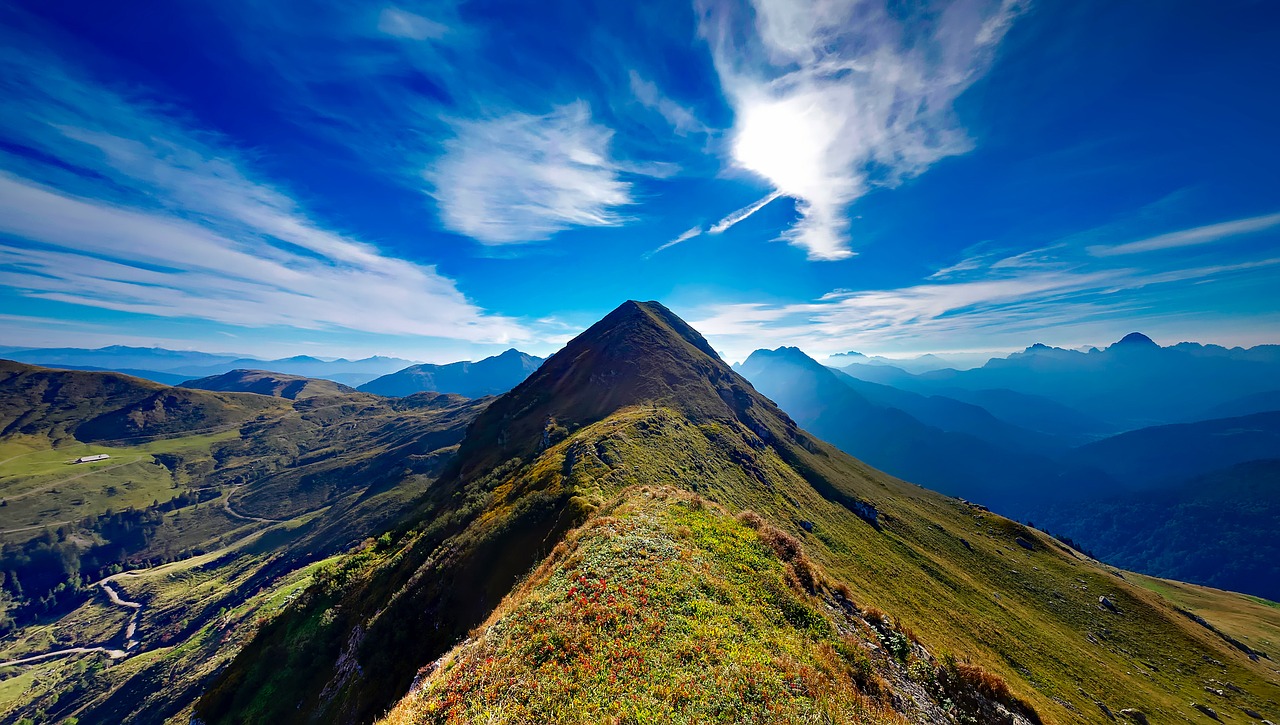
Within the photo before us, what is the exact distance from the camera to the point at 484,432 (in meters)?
124

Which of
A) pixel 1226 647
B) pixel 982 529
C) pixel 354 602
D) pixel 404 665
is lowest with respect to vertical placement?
pixel 1226 647

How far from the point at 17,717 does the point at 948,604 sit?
32493 centimetres

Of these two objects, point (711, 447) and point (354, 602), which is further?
Result: point (711, 447)


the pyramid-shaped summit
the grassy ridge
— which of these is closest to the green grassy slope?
the grassy ridge

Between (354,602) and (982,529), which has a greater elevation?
(354,602)

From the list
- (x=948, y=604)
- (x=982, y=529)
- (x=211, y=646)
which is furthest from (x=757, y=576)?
(x=211, y=646)

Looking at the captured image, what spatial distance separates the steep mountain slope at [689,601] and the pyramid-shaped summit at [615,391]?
1.31 meters

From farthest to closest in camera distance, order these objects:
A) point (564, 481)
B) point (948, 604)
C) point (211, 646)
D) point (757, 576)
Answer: point (211, 646)
point (948, 604)
point (564, 481)
point (757, 576)

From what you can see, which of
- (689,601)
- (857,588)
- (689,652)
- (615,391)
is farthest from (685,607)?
(615,391)

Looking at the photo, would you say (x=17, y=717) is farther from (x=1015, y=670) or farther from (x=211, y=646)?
(x=1015, y=670)

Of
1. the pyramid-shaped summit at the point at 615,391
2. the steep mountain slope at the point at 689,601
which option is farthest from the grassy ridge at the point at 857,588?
the pyramid-shaped summit at the point at 615,391

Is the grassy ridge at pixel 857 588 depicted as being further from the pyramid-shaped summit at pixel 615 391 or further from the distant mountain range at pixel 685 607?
the pyramid-shaped summit at pixel 615 391

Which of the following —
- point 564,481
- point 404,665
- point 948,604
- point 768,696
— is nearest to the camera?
Answer: point 768,696

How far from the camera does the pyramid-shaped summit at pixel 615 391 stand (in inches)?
4038
